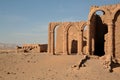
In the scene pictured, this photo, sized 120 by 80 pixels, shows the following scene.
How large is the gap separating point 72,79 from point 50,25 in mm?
16190

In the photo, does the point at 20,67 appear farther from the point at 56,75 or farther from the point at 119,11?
the point at 119,11

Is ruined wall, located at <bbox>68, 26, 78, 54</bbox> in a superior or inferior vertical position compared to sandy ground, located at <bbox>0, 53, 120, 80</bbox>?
superior

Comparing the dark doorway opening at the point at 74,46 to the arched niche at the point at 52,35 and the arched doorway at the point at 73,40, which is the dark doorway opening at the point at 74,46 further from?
the arched niche at the point at 52,35

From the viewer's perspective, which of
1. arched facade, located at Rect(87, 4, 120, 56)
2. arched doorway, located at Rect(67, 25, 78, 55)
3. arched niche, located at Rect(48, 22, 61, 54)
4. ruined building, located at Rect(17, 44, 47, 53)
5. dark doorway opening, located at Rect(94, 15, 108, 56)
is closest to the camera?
arched facade, located at Rect(87, 4, 120, 56)

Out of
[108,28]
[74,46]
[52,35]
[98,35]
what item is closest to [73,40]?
[74,46]

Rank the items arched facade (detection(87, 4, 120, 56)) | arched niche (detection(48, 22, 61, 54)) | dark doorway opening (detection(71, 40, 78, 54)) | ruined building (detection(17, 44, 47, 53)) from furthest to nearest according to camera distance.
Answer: ruined building (detection(17, 44, 47, 53)) → dark doorway opening (detection(71, 40, 78, 54)) → arched niche (detection(48, 22, 61, 54)) → arched facade (detection(87, 4, 120, 56))

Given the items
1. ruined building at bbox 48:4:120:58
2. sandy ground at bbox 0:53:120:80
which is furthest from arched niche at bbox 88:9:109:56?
sandy ground at bbox 0:53:120:80

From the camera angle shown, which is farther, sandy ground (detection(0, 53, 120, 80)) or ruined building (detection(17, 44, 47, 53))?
ruined building (detection(17, 44, 47, 53))

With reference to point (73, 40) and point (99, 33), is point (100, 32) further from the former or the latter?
A: point (73, 40)

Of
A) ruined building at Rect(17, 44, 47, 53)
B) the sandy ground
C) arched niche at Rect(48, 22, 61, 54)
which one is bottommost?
the sandy ground

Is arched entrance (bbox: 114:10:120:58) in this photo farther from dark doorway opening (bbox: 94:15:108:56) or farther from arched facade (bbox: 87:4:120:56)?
dark doorway opening (bbox: 94:15:108:56)

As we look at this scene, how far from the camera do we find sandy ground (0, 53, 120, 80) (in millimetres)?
19547

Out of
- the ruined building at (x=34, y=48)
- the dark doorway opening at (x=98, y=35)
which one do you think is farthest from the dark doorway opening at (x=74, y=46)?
the dark doorway opening at (x=98, y=35)

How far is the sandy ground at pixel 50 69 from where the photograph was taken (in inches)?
770
